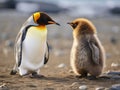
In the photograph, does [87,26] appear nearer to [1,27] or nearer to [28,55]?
[28,55]

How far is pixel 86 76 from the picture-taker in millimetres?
7000

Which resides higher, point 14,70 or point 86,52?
point 86,52

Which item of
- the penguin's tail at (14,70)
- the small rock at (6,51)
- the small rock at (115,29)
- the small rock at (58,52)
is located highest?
the small rock at (115,29)

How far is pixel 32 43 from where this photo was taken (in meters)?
7.00

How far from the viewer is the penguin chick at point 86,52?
22.3 ft

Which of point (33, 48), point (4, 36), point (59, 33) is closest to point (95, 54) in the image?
point (33, 48)

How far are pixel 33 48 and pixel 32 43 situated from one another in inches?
3.0

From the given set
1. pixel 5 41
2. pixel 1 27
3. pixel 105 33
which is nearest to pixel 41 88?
pixel 5 41

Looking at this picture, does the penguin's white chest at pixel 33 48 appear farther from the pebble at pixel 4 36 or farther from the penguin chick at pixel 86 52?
the pebble at pixel 4 36

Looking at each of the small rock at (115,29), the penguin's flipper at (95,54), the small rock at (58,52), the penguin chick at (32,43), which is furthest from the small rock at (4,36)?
the penguin's flipper at (95,54)

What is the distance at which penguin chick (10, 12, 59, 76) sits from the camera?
22.9ft

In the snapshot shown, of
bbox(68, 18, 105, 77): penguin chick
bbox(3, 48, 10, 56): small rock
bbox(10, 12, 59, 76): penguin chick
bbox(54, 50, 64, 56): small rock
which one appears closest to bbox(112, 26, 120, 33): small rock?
bbox(54, 50, 64, 56): small rock

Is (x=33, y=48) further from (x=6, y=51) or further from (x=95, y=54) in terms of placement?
(x=6, y=51)

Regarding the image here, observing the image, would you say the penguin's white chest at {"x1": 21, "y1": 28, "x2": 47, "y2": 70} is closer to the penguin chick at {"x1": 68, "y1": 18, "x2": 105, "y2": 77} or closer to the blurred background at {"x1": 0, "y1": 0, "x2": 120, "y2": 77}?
the penguin chick at {"x1": 68, "y1": 18, "x2": 105, "y2": 77}
